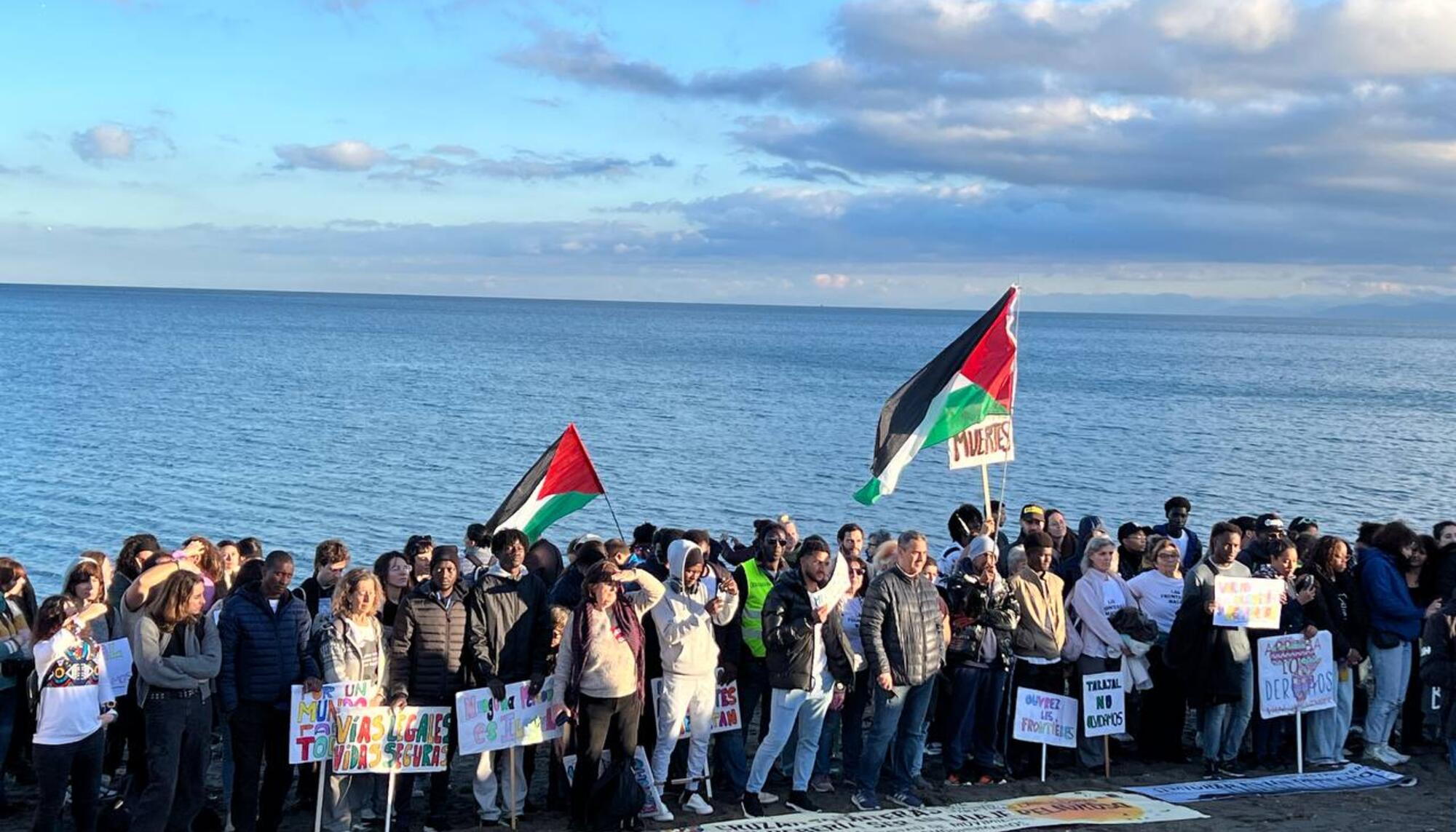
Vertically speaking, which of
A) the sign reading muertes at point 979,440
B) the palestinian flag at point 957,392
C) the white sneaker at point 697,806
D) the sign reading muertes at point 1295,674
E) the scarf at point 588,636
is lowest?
the white sneaker at point 697,806

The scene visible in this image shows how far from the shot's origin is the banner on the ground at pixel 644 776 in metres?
9.78

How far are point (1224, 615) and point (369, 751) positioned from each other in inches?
272

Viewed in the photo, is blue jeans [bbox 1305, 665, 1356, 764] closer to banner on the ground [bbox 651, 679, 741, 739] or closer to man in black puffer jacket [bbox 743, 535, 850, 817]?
man in black puffer jacket [bbox 743, 535, 850, 817]

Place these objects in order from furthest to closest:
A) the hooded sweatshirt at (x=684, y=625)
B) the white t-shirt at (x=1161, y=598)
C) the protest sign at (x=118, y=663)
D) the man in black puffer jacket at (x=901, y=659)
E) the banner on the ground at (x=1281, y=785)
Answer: the white t-shirt at (x=1161, y=598), the banner on the ground at (x=1281, y=785), the man in black puffer jacket at (x=901, y=659), the hooded sweatshirt at (x=684, y=625), the protest sign at (x=118, y=663)

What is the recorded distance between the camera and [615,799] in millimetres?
9414

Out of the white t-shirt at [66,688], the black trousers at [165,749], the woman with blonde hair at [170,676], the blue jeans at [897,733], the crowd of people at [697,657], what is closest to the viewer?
the white t-shirt at [66,688]

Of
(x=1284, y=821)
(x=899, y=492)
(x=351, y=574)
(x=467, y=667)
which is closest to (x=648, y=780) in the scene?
(x=467, y=667)

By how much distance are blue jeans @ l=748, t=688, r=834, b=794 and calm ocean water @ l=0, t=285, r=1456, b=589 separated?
65.8 feet

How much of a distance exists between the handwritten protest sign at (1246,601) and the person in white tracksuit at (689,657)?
4.12m

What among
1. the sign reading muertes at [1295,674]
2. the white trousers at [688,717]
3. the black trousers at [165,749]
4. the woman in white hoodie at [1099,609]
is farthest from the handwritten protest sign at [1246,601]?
the black trousers at [165,749]

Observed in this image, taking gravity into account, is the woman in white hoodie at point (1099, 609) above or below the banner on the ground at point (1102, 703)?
above

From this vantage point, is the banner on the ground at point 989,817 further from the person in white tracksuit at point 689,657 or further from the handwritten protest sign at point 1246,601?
the handwritten protest sign at point 1246,601

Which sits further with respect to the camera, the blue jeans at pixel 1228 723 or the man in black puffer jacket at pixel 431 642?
the blue jeans at pixel 1228 723

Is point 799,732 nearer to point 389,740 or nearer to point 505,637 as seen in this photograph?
point 505,637
